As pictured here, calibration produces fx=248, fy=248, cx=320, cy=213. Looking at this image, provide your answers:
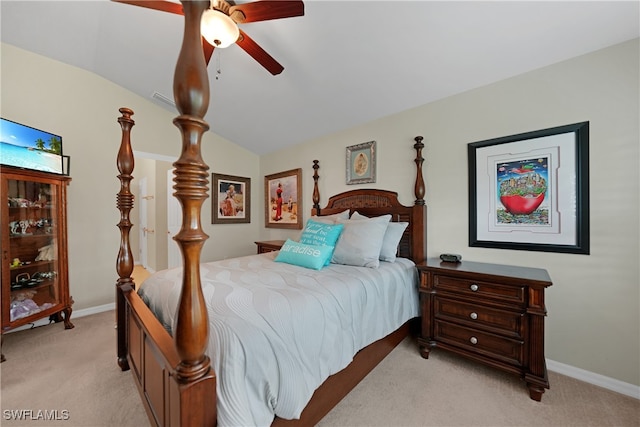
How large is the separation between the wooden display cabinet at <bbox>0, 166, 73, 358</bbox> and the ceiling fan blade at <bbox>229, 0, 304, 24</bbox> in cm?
242

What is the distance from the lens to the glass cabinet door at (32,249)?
2264mm

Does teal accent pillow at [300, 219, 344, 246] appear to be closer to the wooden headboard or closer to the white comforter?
the white comforter

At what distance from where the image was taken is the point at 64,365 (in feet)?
6.38

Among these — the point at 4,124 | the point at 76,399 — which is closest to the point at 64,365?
the point at 76,399

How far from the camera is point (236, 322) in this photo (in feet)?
3.47

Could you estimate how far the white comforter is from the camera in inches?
37.7

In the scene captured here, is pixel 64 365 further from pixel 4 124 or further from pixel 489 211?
pixel 489 211

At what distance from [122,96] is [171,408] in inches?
147

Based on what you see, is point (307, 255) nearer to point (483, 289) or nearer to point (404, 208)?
point (404, 208)

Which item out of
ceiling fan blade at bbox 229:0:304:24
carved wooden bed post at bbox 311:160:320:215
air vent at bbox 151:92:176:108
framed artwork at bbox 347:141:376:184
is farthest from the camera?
carved wooden bed post at bbox 311:160:320:215

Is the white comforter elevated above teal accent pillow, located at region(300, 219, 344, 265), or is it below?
below

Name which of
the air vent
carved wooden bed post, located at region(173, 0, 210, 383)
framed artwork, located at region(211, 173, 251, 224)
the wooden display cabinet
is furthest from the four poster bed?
framed artwork, located at region(211, 173, 251, 224)

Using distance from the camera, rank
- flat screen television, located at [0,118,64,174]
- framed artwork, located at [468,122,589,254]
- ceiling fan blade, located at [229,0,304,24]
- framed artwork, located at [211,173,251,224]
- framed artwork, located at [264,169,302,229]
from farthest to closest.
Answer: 1. framed artwork, located at [211,173,251,224]
2. framed artwork, located at [264,169,302,229]
3. flat screen television, located at [0,118,64,174]
4. framed artwork, located at [468,122,589,254]
5. ceiling fan blade, located at [229,0,304,24]

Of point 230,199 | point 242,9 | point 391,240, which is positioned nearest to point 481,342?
point 391,240
